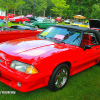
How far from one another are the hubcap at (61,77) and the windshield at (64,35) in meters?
0.92

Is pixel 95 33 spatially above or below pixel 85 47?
above

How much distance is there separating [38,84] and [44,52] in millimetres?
667

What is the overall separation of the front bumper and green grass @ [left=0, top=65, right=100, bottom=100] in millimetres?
348

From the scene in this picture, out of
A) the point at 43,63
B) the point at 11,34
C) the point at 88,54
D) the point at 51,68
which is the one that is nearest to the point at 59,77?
the point at 51,68

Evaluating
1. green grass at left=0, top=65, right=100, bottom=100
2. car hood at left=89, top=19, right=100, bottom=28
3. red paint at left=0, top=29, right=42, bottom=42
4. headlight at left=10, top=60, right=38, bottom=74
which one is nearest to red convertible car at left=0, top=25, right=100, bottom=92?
headlight at left=10, top=60, right=38, bottom=74

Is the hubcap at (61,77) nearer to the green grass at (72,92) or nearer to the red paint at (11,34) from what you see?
the green grass at (72,92)

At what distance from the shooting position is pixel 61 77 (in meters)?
3.00

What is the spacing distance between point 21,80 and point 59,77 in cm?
97

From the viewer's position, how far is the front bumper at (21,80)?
233 centimetres

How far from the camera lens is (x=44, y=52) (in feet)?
8.96

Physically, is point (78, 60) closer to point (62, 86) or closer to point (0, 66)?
point (62, 86)

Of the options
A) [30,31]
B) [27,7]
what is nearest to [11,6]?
[30,31]

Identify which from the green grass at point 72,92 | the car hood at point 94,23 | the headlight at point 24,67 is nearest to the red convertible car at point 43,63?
the headlight at point 24,67

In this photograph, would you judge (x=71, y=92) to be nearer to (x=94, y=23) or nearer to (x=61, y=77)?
(x=61, y=77)
